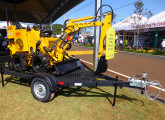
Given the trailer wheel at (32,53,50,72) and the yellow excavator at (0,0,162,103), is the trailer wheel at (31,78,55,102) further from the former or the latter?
the trailer wheel at (32,53,50,72)

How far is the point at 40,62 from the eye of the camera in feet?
15.5

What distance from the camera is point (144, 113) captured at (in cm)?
335

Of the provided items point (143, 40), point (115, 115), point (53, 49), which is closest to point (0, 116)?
point (53, 49)

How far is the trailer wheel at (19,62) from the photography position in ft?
15.5

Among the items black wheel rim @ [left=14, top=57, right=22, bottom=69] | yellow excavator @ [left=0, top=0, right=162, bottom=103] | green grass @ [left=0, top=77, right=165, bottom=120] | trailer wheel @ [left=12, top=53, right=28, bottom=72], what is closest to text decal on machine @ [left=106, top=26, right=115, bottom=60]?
yellow excavator @ [left=0, top=0, right=162, bottom=103]

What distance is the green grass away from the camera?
3.18 metres

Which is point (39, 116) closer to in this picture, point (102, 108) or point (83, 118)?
point (83, 118)

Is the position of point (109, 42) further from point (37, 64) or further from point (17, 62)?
point (17, 62)

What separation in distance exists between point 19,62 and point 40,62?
0.99m

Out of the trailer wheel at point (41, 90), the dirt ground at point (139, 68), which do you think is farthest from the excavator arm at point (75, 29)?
the dirt ground at point (139, 68)

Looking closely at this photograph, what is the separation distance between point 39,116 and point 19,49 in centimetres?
299

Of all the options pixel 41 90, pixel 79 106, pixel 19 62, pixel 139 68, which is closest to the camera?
pixel 79 106

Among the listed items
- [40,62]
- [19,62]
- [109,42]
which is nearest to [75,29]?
[109,42]

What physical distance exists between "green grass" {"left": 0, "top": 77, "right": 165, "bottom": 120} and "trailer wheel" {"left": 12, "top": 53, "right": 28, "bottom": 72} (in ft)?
2.57
